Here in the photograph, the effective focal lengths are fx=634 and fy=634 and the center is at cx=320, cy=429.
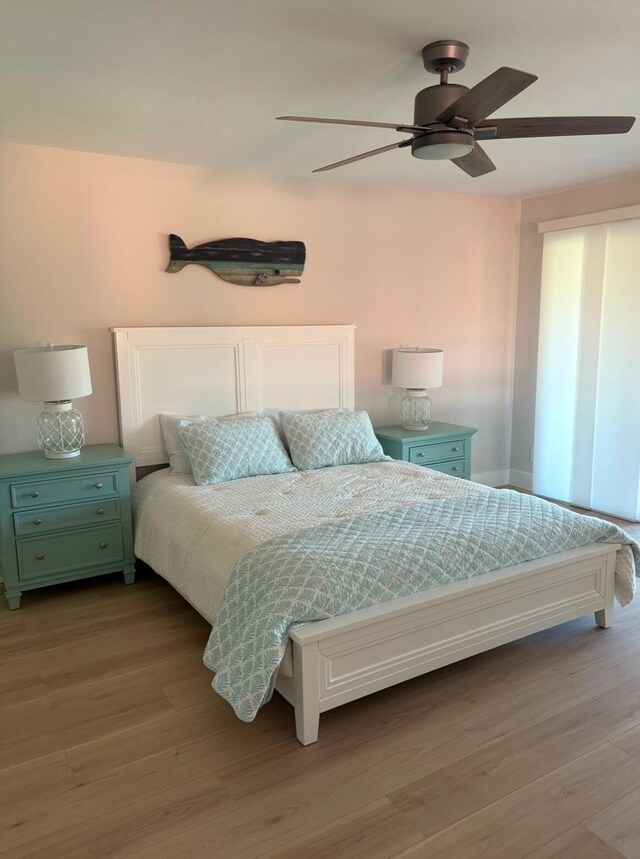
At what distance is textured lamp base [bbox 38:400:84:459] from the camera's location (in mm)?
3377

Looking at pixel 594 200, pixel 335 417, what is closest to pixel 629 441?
pixel 594 200

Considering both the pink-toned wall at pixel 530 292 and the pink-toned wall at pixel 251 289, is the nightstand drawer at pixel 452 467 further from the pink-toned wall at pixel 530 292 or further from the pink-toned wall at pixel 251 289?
the pink-toned wall at pixel 530 292

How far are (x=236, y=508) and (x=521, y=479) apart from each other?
3171 millimetres

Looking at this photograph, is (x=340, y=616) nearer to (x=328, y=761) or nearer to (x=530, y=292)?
(x=328, y=761)


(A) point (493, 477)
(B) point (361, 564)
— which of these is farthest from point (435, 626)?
(A) point (493, 477)

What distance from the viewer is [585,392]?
15.3 feet

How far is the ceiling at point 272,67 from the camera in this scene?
1956 millimetres

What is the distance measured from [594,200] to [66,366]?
12.2 feet

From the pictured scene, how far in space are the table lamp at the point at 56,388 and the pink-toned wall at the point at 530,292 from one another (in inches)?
137

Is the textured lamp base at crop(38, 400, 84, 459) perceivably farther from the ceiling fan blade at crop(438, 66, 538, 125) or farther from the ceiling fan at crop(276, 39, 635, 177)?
the ceiling fan blade at crop(438, 66, 538, 125)

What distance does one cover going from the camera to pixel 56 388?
3.23 meters

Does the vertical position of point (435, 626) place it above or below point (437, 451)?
below

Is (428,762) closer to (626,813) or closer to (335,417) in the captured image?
(626,813)

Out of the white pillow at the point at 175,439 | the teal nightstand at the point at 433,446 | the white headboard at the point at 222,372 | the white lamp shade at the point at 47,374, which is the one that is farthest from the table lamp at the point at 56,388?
the teal nightstand at the point at 433,446
